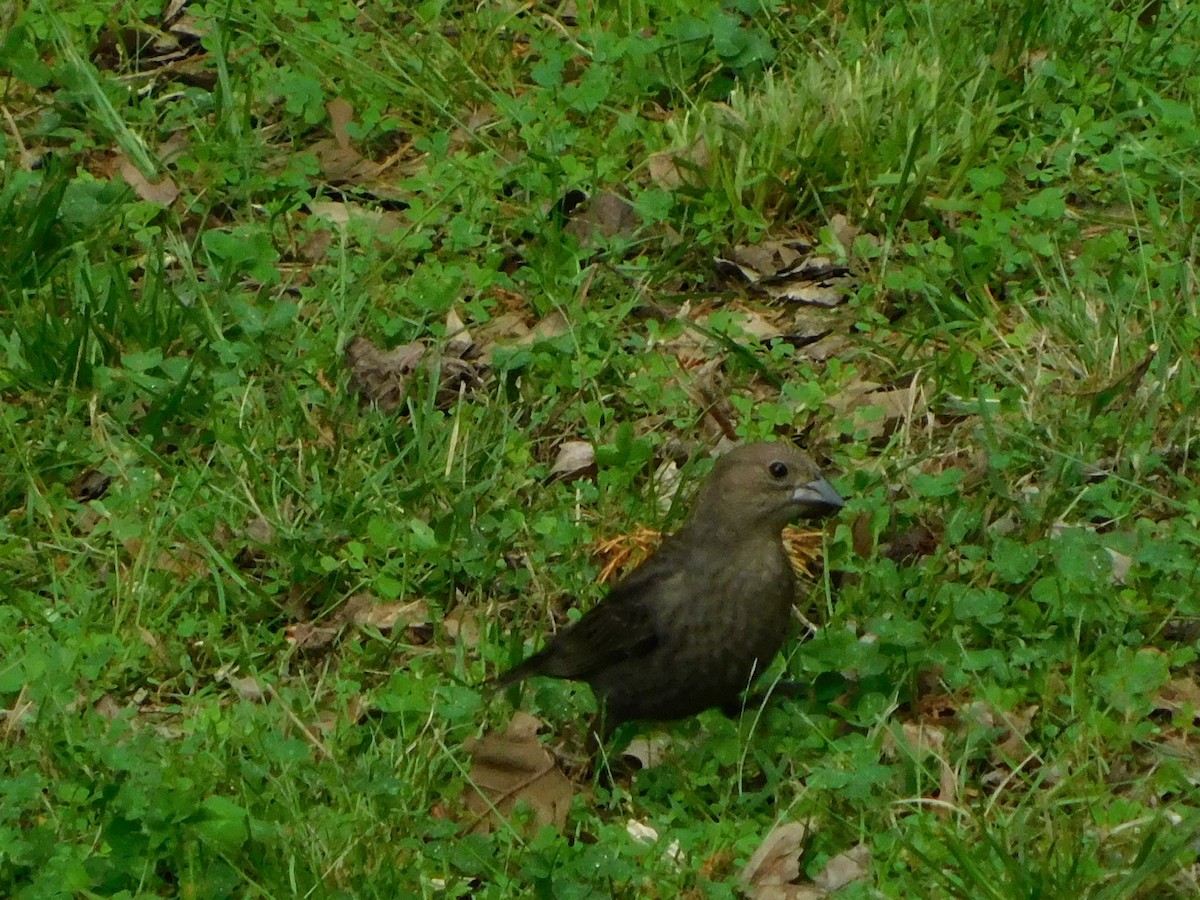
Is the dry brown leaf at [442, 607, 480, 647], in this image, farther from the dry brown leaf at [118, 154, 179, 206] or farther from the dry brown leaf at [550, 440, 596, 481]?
the dry brown leaf at [118, 154, 179, 206]

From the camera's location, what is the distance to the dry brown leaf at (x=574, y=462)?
6.18 metres

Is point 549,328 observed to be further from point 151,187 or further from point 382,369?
point 151,187

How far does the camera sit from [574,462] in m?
6.20

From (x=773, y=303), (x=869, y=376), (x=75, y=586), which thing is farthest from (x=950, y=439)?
(x=75, y=586)

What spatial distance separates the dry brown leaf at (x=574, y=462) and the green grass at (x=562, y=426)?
0.13 feet

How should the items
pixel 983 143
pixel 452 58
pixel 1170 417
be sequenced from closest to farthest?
pixel 1170 417 → pixel 983 143 → pixel 452 58

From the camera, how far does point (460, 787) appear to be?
16.8 feet

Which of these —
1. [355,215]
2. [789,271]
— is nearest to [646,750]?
[789,271]

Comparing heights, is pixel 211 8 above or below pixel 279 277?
above

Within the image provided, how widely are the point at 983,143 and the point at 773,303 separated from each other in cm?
88

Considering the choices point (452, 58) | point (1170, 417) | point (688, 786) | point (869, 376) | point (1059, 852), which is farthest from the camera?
point (452, 58)

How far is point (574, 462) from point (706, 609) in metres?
1.13

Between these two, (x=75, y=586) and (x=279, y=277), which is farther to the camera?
(x=279, y=277)

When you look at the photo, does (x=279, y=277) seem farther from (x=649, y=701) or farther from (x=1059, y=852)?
(x=1059, y=852)
